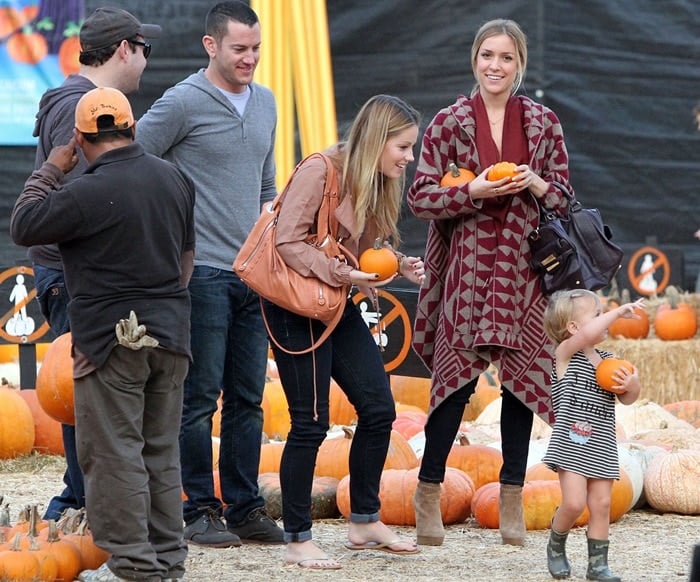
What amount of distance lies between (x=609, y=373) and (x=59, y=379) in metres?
1.85

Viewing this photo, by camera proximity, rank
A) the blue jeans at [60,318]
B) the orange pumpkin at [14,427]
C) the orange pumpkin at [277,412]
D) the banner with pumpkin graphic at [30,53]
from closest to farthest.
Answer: the blue jeans at [60,318] < the orange pumpkin at [14,427] < the orange pumpkin at [277,412] < the banner with pumpkin graphic at [30,53]

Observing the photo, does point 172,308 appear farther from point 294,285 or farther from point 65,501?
point 65,501

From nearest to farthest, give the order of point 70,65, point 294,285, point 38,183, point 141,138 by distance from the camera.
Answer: point 38,183 → point 294,285 → point 141,138 → point 70,65

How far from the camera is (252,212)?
5348 mm

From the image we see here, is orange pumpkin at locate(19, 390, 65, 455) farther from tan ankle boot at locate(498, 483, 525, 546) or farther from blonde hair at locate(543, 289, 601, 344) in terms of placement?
blonde hair at locate(543, 289, 601, 344)

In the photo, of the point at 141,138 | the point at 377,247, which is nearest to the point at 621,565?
the point at 377,247

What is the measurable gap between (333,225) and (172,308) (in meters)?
0.84

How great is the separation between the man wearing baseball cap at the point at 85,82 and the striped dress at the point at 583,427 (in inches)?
69.5

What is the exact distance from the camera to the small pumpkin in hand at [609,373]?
4.54 meters

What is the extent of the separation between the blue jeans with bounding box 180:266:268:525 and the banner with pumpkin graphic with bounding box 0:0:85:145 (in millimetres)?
6021

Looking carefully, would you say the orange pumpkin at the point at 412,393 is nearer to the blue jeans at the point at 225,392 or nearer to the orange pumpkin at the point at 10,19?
the blue jeans at the point at 225,392

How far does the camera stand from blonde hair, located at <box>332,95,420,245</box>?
485 cm

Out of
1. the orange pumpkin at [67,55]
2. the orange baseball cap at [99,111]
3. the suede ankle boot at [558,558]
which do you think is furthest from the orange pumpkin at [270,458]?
the orange pumpkin at [67,55]

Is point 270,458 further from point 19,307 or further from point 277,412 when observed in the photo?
point 19,307
